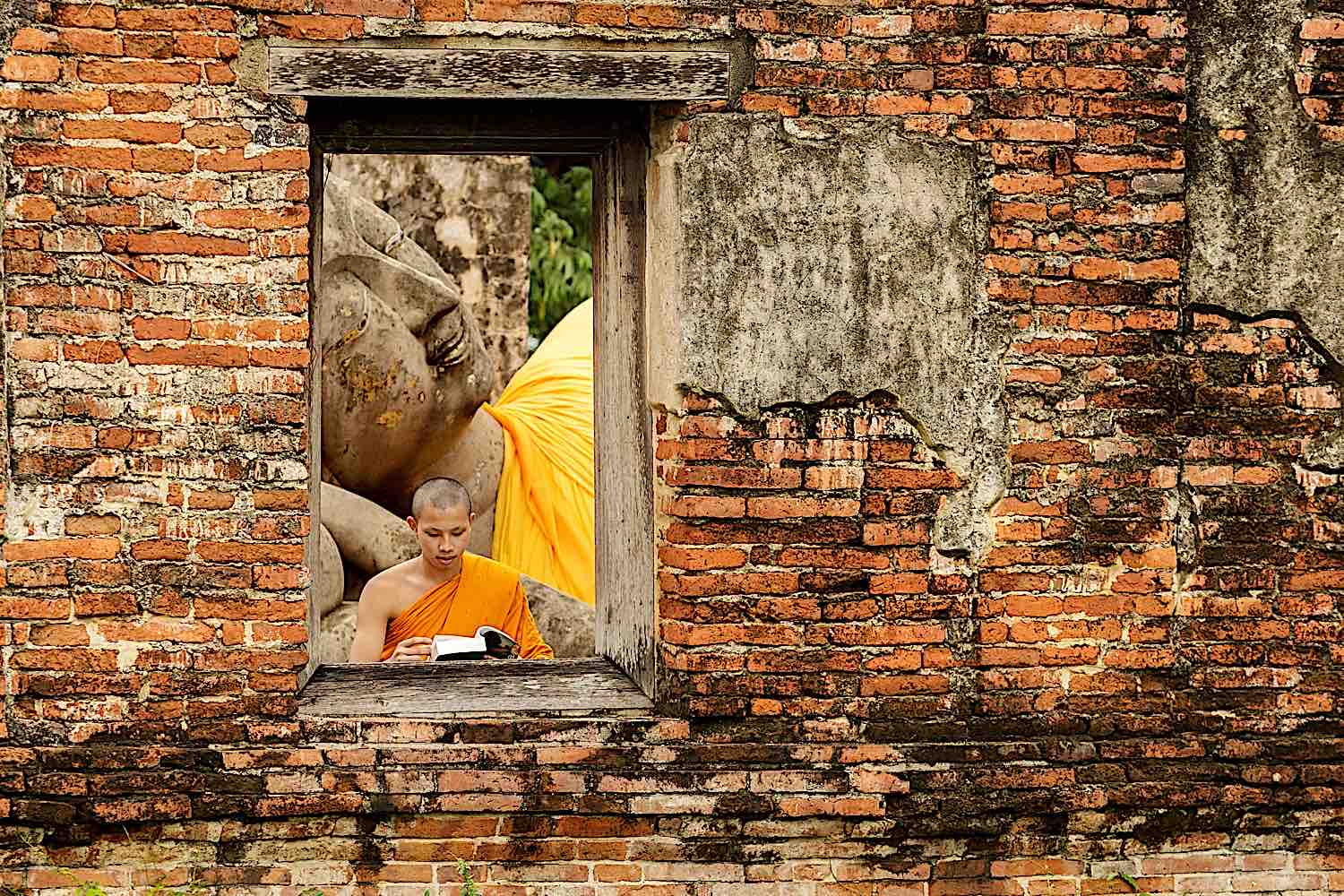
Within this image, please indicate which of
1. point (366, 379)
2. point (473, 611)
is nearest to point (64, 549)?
point (473, 611)

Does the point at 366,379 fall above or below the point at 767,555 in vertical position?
above

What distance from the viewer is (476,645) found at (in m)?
5.39

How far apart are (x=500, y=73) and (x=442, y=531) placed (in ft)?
6.67

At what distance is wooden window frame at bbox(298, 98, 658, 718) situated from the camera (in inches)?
184

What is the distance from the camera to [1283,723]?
15.5ft

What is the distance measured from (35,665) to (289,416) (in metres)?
0.95

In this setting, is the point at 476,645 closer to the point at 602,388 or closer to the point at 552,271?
the point at 602,388

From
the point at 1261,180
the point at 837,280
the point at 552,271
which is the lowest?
the point at 837,280

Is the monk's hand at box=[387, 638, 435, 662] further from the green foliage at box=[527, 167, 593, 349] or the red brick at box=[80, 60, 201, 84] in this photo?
the green foliage at box=[527, 167, 593, 349]

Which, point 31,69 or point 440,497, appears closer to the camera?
point 31,69

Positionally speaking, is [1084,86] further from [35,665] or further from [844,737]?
[35,665]

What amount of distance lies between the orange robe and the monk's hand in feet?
0.75

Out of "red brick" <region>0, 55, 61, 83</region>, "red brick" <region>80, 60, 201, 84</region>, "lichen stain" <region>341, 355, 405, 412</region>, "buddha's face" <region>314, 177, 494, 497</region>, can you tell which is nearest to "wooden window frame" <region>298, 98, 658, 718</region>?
"red brick" <region>80, 60, 201, 84</region>

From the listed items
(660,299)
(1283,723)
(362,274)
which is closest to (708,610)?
(660,299)
